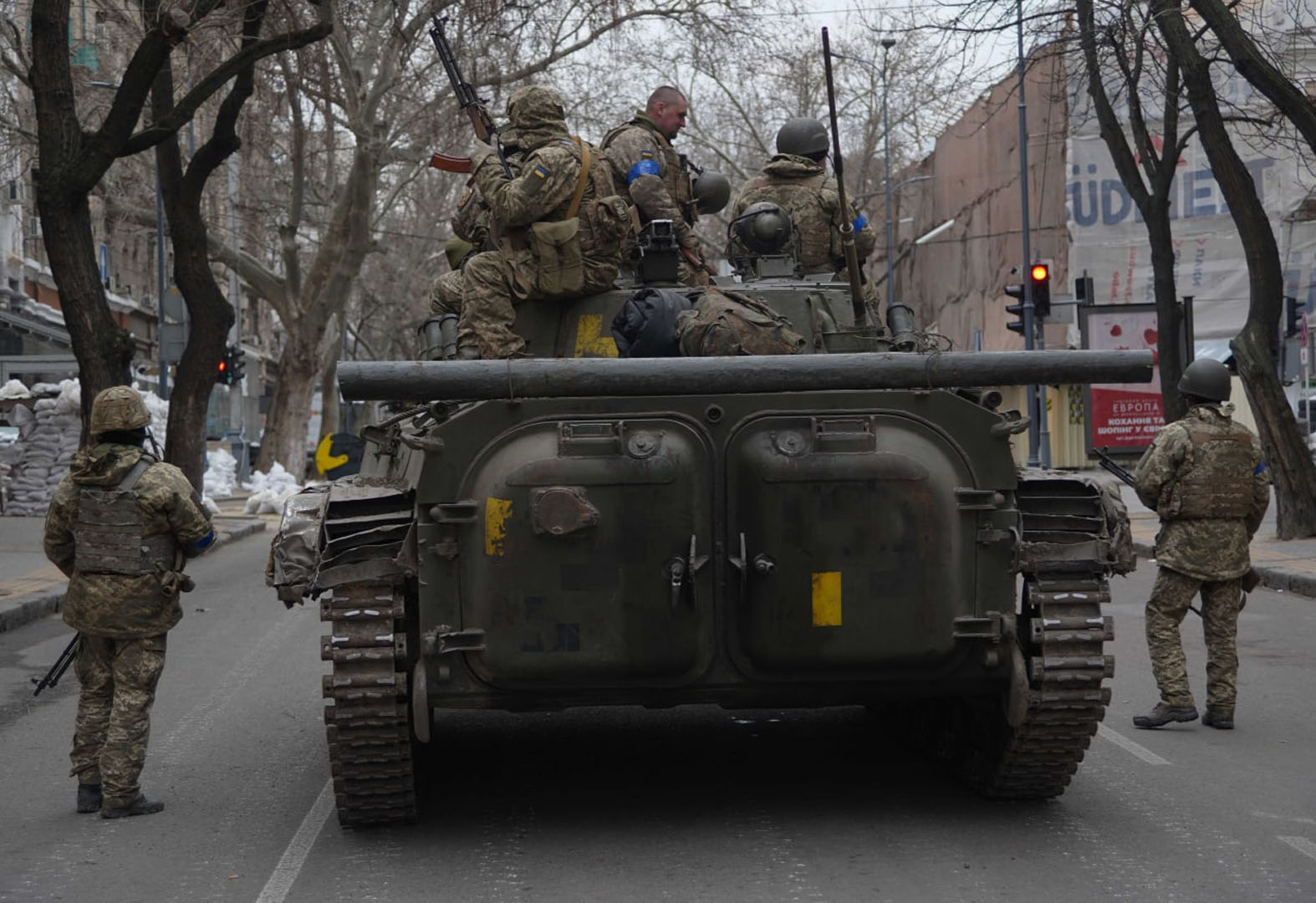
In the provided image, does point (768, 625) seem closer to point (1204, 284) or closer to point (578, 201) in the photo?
point (578, 201)

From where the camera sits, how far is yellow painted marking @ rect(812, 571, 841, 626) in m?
6.42

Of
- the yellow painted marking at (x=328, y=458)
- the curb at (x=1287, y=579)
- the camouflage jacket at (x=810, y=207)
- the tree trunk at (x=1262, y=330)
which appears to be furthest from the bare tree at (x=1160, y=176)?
the camouflage jacket at (x=810, y=207)

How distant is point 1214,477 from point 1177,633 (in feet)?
2.51

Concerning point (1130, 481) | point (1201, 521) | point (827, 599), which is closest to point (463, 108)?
point (1130, 481)

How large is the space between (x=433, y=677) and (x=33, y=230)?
144 ft

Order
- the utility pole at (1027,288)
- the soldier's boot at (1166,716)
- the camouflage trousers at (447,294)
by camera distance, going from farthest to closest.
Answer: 1. the utility pole at (1027,288)
2. the camouflage trousers at (447,294)
3. the soldier's boot at (1166,716)

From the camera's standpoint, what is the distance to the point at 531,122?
8328mm

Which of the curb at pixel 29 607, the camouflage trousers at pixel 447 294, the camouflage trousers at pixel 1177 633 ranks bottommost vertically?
the curb at pixel 29 607

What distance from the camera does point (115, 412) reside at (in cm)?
741

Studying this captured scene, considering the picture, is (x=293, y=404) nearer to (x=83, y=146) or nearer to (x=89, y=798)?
(x=83, y=146)

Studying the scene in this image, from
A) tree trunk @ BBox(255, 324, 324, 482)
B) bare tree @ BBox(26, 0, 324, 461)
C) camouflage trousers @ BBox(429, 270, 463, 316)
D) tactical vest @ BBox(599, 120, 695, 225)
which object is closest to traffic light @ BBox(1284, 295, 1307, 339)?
bare tree @ BBox(26, 0, 324, 461)

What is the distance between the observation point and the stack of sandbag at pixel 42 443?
24.7 m

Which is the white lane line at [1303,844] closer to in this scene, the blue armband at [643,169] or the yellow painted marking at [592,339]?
Result: the yellow painted marking at [592,339]

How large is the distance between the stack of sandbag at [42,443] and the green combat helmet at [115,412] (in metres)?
17.9
